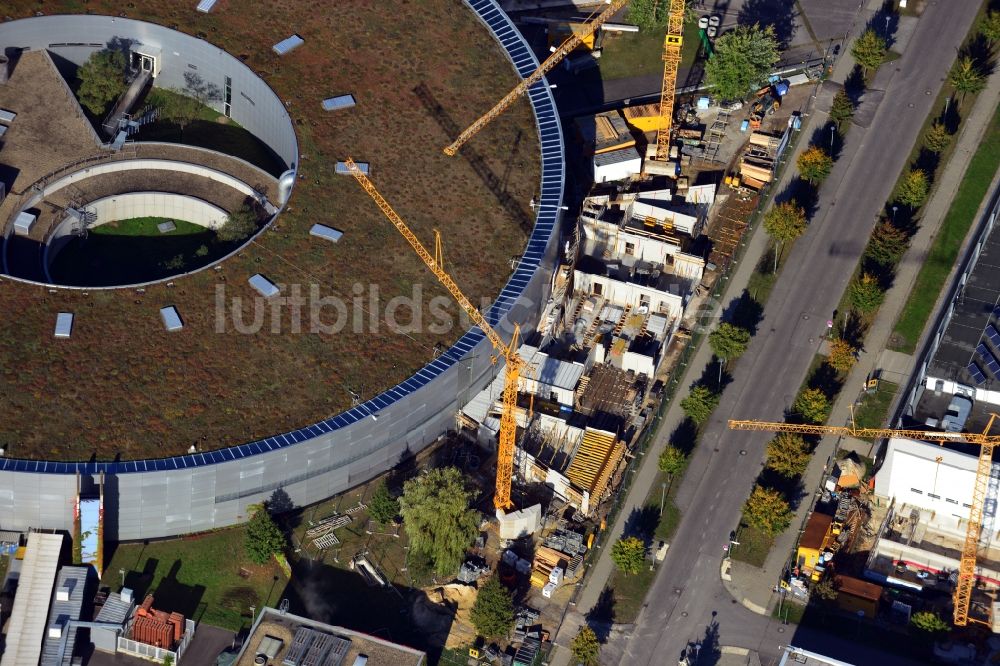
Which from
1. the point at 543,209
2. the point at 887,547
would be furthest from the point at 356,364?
the point at 887,547

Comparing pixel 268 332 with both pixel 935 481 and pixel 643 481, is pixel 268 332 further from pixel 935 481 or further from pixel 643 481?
pixel 935 481

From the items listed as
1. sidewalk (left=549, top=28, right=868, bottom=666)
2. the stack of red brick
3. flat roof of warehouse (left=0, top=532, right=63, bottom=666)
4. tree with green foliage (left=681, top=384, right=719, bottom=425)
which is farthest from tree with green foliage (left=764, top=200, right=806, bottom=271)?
flat roof of warehouse (left=0, top=532, right=63, bottom=666)

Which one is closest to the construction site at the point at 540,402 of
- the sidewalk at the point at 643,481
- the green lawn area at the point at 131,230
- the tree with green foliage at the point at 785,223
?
the sidewalk at the point at 643,481

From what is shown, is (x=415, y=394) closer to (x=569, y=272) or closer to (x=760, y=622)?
(x=569, y=272)

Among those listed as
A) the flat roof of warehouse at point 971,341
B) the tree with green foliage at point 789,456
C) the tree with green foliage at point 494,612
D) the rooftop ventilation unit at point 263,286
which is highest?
the flat roof of warehouse at point 971,341

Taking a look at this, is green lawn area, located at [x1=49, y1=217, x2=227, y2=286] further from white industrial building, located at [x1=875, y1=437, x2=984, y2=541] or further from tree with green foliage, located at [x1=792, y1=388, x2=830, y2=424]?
white industrial building, located at [x1=875, y1=437, x2=984, y2=541]

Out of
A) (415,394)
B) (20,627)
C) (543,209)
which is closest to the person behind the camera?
(20,627)

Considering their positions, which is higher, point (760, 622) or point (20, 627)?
point (760, 622)

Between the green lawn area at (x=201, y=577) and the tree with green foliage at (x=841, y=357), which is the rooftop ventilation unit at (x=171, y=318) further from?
the tree with green foliage at (x=841, y=357)
